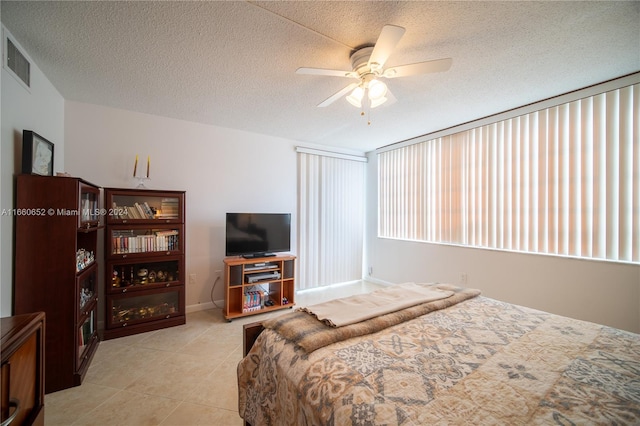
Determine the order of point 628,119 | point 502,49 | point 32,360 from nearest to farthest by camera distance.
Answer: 1. point 32,360
2. point 502,49
3. point 628,119

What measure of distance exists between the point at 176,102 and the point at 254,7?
1.66 metres

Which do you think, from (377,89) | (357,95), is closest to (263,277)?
(357,95)

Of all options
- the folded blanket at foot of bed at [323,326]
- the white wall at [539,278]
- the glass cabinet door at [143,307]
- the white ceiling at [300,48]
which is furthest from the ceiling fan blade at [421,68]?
the glass cabinet door at [143,307]

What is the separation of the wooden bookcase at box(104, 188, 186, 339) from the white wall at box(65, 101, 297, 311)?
0.30m

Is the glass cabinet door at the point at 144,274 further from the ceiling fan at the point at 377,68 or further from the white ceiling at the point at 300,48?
the ceiling fan at the point at 377,68

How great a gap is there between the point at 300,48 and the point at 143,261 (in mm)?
2642

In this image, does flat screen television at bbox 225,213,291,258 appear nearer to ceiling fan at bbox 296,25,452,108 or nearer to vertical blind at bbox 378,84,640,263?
ceiling fan at bbox 296,25,452,108

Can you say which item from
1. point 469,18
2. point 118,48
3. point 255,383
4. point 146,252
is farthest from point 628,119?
point 146,252

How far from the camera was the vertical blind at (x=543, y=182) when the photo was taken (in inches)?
84.9

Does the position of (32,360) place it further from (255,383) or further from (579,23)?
(579,23)

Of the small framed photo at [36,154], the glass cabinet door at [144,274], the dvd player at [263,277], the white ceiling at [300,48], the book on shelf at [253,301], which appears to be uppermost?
the white ceiling at [300,48]

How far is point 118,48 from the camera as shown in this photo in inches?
68.3

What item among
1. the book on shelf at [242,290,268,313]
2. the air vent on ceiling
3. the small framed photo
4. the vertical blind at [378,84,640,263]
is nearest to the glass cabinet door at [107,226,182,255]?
the small framed photo

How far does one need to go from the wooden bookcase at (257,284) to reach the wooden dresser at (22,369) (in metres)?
1.83
